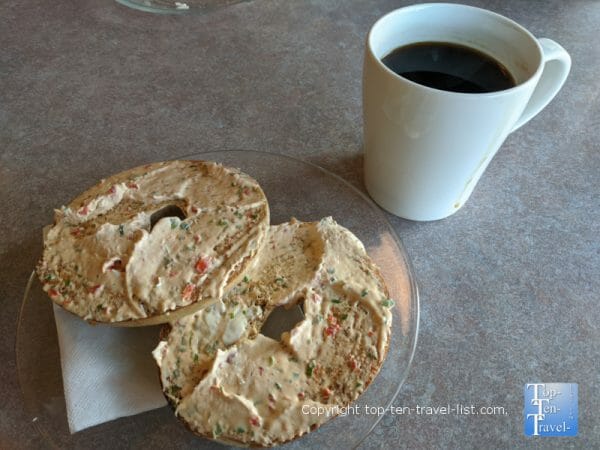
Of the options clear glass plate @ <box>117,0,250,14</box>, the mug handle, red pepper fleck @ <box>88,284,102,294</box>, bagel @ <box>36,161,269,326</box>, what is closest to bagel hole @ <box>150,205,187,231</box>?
bagel @ <box>36,161,269,326</box>

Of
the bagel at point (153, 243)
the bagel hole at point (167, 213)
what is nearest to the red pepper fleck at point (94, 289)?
the bagel at point (153, 243)

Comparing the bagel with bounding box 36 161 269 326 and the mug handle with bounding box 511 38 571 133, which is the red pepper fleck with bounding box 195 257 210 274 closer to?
the bagel with bounding box 36 161 269 326

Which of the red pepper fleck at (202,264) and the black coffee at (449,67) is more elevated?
the black coffee at (449,67)

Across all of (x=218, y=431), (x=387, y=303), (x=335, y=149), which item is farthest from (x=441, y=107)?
(x=218, y=431)

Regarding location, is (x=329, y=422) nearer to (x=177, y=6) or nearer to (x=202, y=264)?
(x=202, y=264)

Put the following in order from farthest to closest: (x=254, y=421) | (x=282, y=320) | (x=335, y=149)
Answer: (x=335, y=149) → (x=282, y=320) → (x=254, y=421)

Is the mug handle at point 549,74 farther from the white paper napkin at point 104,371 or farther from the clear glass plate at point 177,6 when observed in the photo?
the clear glass plate at point 177,6
